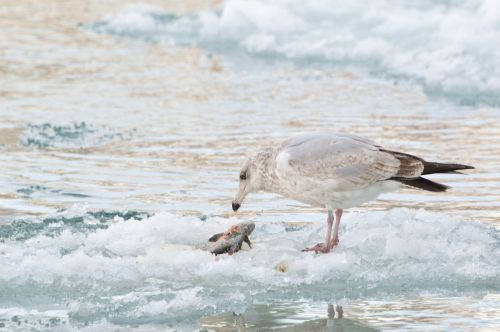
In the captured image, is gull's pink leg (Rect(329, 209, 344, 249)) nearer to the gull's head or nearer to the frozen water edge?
the frozen water edge

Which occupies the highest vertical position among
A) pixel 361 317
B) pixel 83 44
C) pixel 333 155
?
pixel 83 44

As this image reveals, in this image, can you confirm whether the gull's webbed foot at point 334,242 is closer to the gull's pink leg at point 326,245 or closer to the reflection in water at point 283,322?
the gull's pink leg at point 326,245

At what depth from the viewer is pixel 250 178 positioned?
7867 millimetres

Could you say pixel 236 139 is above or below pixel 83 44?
below

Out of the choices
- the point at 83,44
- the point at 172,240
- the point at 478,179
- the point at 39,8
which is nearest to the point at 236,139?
the point at 478,179

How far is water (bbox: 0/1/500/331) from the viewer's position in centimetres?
672

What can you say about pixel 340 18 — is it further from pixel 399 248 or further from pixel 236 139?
pixel 399 248

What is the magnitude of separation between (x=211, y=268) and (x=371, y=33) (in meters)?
12.6

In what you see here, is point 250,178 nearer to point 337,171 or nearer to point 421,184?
point 337,171

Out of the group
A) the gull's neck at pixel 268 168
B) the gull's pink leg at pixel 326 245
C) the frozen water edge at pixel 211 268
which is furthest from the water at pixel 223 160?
the gull's neck at pixel 268 168

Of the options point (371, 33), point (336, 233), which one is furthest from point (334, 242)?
point (371, 33)

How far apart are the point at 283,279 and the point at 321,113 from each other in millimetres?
7185

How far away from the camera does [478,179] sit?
34.3 ft

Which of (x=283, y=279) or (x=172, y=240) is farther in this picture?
(x=172, y=240)
